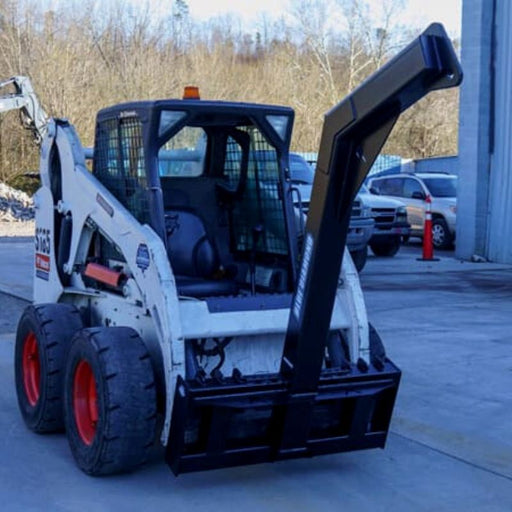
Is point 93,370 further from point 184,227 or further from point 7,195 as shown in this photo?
point 7,195

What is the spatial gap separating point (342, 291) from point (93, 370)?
1658mm

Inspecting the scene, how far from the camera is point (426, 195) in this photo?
69.3ft

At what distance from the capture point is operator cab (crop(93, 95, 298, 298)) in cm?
603

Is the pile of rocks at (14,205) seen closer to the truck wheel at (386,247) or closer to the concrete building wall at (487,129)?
the truck wheel at (386,247)

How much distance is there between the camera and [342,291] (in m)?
6.00

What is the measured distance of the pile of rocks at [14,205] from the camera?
2906 centimetres

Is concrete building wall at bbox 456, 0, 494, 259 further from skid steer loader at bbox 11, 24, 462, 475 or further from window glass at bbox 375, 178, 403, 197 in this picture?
skid steer loader at bbox 11, 24, 462, 475

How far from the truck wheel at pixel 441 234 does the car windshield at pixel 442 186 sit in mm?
681

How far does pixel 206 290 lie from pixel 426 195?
15.4m

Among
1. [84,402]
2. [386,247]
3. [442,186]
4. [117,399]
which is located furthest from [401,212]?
[117,399]

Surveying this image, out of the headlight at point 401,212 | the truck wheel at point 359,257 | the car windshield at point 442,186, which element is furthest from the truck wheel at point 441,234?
the truck wheel at point 359,257

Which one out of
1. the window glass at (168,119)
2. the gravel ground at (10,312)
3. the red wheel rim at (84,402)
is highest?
the window glass at (168,119)

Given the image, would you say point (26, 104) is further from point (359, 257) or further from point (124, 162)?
point (124, 162)

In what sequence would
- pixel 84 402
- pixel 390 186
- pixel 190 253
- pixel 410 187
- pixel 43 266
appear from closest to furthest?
1. pixel 84 402
2. pixel 190 253
3. pixel 43 266
4. pixel 410 187
5. pixel 390 186
